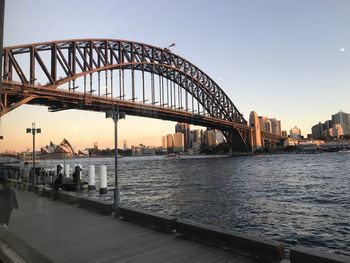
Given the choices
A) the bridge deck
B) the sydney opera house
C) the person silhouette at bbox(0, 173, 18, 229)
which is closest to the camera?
the bridge deck

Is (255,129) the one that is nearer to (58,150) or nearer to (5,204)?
(58,150)

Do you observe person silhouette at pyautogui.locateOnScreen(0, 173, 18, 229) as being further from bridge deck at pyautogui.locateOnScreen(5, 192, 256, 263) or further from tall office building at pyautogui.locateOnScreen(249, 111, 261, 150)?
tall office building at pyautogui.locateOnScreen(249, 111, 261, 150)

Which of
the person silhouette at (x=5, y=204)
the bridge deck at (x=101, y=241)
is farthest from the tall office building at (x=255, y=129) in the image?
the person silhouette at (x=5, y=204)

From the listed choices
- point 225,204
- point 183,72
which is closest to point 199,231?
point 225,204

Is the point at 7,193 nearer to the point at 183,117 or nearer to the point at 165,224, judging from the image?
the point at 165,224

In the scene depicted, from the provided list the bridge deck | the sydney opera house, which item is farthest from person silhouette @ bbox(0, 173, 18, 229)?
the sydney opera house

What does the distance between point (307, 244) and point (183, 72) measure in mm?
84075

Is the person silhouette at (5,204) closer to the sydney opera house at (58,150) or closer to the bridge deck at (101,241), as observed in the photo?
the bridge deck at (101,241)

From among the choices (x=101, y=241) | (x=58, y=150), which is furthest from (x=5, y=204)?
(x=58, y=150)

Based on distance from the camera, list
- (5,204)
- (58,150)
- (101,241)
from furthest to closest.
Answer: (58,150) < (5,204) < (101,241)

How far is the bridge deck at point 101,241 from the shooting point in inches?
233

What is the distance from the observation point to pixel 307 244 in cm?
1030

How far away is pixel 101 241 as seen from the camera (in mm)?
7039

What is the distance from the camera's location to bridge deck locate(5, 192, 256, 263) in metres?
5.92
